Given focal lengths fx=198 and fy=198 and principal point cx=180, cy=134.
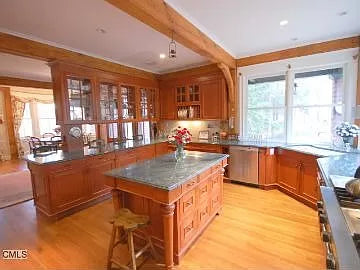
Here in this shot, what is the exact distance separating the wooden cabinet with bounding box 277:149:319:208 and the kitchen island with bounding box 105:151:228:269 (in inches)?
61.2

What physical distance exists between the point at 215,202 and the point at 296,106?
257 cm

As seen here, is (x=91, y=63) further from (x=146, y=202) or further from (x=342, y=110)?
(x=342, y=110)

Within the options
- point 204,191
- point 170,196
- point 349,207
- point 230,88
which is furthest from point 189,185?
point 230,88

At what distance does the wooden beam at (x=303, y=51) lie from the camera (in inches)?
128

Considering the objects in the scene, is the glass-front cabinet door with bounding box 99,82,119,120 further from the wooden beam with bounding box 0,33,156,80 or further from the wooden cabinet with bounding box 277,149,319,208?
the wooden cabinet with bounding box 277,149,319,208

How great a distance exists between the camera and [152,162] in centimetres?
260

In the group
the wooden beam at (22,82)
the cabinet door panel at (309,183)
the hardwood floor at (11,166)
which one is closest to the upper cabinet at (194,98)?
the cabinet door panel at (309,183)

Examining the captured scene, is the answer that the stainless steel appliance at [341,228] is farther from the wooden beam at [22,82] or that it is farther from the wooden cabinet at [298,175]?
the wooden beam at [22,82]

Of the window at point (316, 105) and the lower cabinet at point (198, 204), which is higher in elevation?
the window at point (316, 105)

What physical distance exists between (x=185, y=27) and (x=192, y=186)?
1906 mm

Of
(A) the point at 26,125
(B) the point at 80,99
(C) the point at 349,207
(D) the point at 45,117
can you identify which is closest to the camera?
(C) the point at 349,207

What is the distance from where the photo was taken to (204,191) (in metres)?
2.48

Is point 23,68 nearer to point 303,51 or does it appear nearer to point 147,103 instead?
point 147,103

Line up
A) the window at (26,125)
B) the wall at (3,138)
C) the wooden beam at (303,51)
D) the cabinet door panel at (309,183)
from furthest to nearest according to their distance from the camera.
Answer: the window at (26,125) < the wall at (3,138) < the wooden beam at (303,51) < the cabinet door panel at (309,183)
